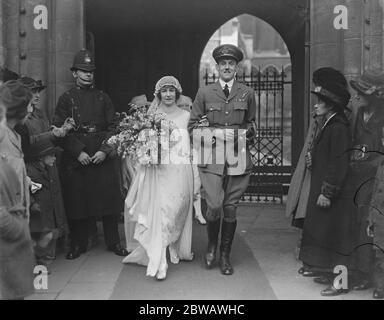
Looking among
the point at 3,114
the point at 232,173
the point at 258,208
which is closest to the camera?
the point at 3,114

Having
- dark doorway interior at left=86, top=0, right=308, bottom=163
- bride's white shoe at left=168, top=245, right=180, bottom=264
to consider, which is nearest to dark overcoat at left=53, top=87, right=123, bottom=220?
bride's white shoe at left=168, top=245, right=180, bottom=264

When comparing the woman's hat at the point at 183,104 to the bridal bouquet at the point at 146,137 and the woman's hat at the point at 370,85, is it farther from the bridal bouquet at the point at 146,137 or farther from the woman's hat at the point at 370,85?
the woman's hat at the point at 370,85

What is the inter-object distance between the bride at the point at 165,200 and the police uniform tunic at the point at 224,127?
21 centimetres

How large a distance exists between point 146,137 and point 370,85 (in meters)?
2.16

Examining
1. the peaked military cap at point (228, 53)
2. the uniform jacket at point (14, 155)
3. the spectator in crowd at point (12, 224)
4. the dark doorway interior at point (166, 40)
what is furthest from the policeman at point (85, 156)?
the dark doorway interior at point (166, 40)

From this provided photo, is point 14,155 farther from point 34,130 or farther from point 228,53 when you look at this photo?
point 228,53

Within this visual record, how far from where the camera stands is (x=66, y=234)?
6172mm

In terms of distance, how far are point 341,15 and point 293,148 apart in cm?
620

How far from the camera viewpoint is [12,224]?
360cm

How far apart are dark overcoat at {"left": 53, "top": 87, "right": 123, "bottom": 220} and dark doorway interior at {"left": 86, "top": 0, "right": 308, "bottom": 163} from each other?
5.94 metres

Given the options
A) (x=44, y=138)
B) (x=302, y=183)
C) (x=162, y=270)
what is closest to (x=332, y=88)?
(x=302, y=183)
